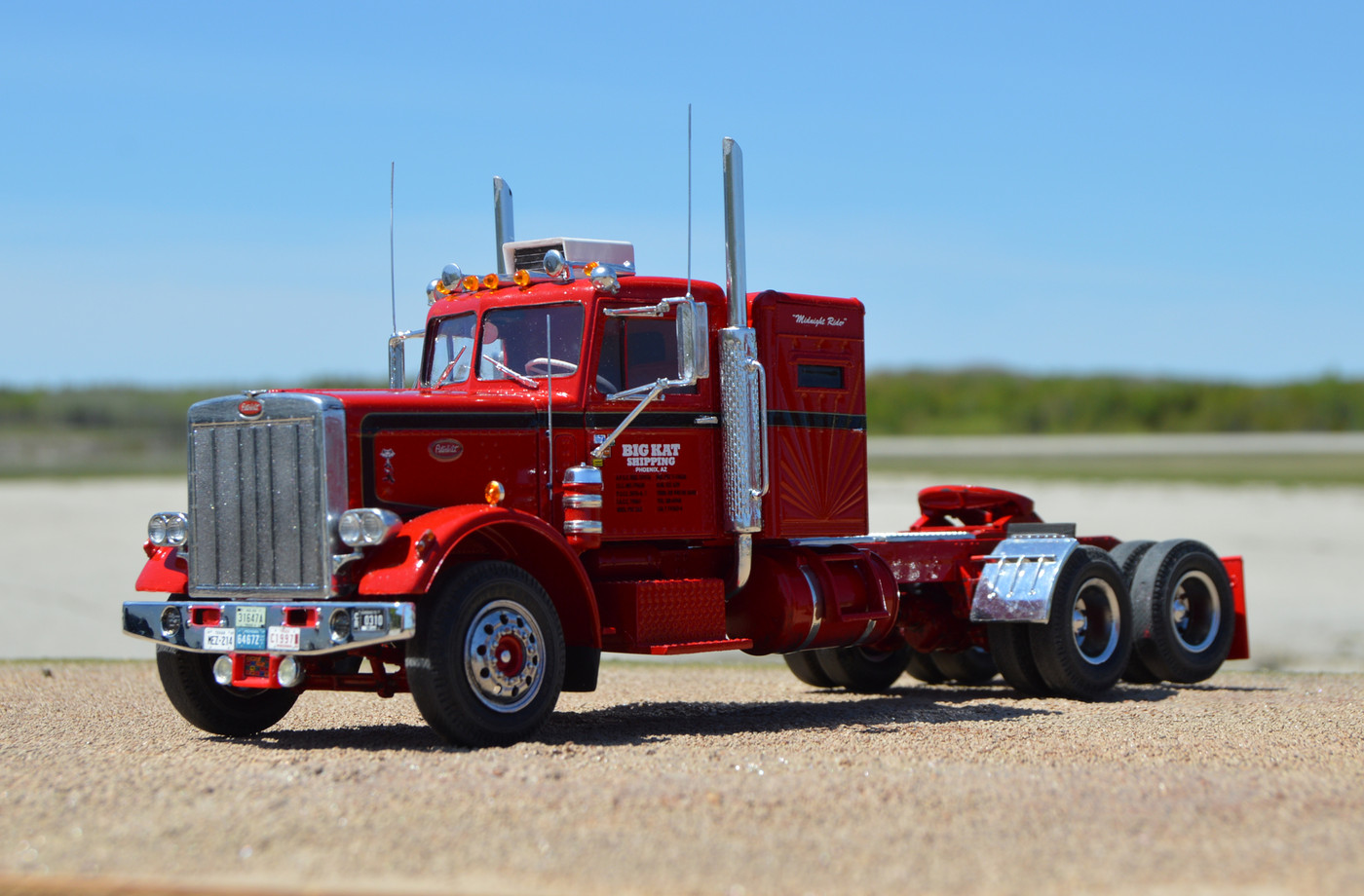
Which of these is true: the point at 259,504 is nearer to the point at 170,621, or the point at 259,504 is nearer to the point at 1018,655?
the point at 170,621

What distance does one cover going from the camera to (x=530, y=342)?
430 inches

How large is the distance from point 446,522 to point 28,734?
129 inches

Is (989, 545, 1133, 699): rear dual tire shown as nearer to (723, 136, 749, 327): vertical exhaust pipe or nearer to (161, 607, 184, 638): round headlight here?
(723, 136, 749, 327): vertical exhaust pipe

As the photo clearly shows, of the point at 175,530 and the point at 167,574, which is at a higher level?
the point at 175,530

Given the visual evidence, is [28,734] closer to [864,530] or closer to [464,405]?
[464,405]

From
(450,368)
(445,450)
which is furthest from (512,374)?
(445,450)

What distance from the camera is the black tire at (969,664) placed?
1451 centimetres

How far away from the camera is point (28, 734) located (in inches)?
413

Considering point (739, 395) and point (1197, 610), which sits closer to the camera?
point (739, 395)

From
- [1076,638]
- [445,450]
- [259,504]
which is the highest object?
[445,450]

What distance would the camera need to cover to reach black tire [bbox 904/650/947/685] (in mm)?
14703

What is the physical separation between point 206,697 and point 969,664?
684 cm

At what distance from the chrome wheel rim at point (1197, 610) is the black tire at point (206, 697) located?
295 inches

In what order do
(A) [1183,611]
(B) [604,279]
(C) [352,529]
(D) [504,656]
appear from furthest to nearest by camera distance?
1. (A) [1183,611]
2. (B) [604,279]
3. (D) [504,656]
4. (C) [352,529]
